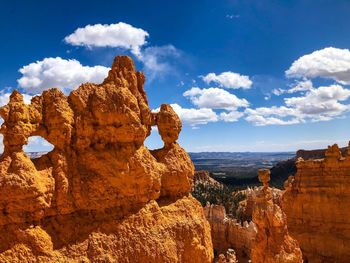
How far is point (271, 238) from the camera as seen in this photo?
14789mm

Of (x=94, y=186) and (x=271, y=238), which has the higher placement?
(x=94, y=186)

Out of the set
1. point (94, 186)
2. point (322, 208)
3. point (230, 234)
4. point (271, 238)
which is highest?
point (94, 186)

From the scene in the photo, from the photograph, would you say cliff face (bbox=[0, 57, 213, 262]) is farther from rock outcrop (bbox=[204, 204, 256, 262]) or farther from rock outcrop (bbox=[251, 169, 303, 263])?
rock outcrop (bbox=[204, 204, 256, 262])

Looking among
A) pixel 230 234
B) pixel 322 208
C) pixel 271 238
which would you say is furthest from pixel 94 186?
pixel 230 234

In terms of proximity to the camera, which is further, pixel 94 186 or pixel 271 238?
pixel 271 238

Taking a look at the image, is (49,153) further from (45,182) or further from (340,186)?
(340,186)

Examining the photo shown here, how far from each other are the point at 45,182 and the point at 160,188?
3.61 m

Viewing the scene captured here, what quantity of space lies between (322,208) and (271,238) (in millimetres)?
12295

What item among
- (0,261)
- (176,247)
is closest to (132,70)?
(176,247)

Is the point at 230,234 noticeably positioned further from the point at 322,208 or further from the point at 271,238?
the point at 271,238

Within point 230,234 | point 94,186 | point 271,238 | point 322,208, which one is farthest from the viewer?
point 230,234

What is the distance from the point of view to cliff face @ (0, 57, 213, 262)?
331 inches

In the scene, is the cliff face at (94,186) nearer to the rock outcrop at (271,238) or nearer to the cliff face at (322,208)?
the rock outcrop at (271,238)

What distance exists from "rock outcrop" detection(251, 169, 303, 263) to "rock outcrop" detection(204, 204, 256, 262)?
614 inches
